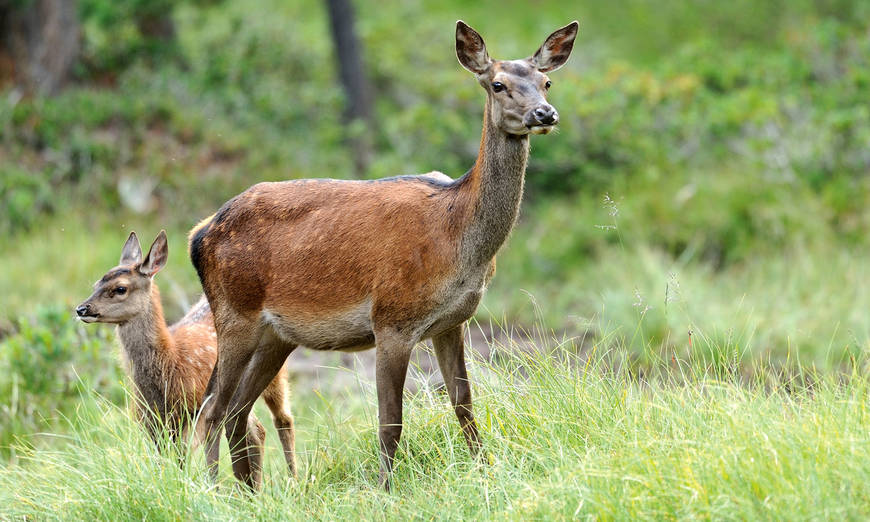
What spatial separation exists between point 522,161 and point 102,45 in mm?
12428

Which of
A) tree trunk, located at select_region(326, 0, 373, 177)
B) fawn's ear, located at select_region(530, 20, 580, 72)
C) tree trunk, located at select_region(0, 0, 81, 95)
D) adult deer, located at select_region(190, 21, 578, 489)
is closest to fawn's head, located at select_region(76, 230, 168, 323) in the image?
adult deer, located at select_region(190, 21, 578, 489)

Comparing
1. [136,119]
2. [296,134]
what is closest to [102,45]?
[136,119]

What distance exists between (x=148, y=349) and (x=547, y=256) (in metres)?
7.18

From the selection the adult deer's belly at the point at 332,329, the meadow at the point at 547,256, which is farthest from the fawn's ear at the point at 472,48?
the adult deer's belly at the point at 332,329

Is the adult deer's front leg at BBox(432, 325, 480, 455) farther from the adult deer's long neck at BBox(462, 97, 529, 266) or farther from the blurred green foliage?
the blurred green foliage

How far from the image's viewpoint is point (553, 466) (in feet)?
17.1

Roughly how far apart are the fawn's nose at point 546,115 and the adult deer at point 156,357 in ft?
8.11

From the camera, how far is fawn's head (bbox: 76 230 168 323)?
6.81 m

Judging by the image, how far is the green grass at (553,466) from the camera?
4.50 m

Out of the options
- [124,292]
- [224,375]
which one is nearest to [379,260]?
[224,375]

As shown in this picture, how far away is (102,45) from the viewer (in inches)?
646

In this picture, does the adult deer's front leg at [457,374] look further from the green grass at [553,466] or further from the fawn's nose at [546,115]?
the fawn's nose at [546,115]

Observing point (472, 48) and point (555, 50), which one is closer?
point (472, 48)

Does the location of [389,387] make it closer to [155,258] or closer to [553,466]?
[553,466]
